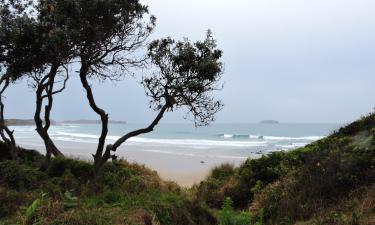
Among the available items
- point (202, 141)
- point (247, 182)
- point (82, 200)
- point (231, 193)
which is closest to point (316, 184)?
point (247, 182)

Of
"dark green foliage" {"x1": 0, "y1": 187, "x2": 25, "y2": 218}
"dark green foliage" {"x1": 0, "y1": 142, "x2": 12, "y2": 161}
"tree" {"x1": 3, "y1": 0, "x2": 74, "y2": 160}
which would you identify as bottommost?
"dark green foliage" {"x1": 0, "y1": 187, "x2": 25, "y2": 218}

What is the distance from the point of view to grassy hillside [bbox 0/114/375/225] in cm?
727

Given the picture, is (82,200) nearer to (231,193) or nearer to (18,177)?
(18,177)

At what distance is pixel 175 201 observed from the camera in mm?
8500

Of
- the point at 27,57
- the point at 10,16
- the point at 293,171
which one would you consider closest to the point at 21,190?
the point at 27,57

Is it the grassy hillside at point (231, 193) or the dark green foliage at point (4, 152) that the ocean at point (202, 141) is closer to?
the grassy hillside at point (231, 193)

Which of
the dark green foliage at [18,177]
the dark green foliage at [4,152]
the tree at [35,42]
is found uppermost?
the tree at [35,42]

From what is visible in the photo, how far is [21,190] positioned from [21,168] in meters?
1.13

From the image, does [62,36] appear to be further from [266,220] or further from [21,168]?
[266,220]

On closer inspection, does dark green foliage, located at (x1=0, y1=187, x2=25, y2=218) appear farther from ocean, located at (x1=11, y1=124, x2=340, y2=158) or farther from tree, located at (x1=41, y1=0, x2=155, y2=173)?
ocean, located at (x1=11, y1=124, x2=340, y2=158)

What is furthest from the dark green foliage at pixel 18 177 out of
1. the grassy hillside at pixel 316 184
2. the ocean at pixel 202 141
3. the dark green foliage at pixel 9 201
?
the ocean at pixel 202 141

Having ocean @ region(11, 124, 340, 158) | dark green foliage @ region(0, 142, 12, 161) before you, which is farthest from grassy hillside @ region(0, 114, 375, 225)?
ocean @ region(11, 124, 340, 158)

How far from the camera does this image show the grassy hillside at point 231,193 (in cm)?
727

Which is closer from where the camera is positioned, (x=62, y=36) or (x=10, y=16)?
(x=62, y=36)
